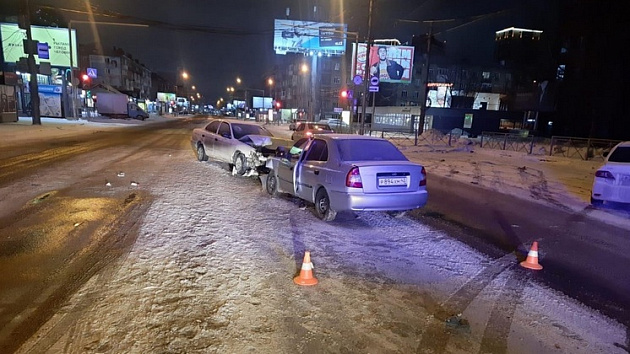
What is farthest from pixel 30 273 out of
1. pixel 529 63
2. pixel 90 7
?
pixel 529 63

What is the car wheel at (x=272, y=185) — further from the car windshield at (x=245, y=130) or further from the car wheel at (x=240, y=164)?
the car windshield at (x=245, y=130)

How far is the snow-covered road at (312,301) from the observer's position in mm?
3178

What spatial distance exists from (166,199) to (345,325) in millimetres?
5609

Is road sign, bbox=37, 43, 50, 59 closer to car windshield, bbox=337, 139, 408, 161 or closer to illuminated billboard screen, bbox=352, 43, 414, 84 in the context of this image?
illuminated billboard screen, bbox=352, 43, 414, 84

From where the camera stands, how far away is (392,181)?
21.2 ft

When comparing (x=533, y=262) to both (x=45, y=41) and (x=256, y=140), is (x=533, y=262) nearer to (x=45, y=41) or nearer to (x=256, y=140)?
(x=256, y=140)

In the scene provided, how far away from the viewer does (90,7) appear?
72.8 ft

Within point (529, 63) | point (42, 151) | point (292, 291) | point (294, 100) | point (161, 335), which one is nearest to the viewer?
point (161, 335)

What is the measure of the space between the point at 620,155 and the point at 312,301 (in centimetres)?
803

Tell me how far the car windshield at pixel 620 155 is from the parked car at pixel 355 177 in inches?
185

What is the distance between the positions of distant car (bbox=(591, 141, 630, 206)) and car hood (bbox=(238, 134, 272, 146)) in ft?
28.5

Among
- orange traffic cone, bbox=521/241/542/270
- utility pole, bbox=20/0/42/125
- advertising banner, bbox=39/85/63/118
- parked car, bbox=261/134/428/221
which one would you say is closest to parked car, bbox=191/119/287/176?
parked car, bbox=261/134/428/221

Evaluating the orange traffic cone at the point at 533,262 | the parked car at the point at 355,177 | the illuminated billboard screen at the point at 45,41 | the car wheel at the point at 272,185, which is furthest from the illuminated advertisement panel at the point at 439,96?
the orange traffic cone at the point at 533,262

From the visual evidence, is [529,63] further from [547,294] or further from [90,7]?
[547,294]
